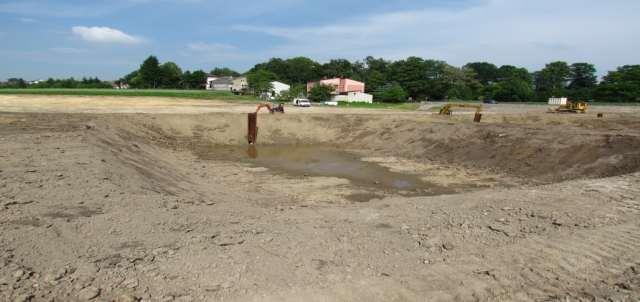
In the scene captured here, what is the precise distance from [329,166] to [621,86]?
240ft

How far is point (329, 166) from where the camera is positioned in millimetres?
19172

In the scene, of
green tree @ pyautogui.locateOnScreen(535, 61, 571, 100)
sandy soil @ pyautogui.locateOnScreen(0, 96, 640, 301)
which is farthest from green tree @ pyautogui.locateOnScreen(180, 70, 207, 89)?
sandy soil @ pyautogui.locateOnScreen(0, 96, 640, 301)

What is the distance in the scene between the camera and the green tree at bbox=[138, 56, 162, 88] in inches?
4043

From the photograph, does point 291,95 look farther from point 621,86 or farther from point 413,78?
point 621,86

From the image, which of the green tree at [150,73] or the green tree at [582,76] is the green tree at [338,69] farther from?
the green tree at [582,76]

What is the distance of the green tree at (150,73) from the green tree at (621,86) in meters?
86.9

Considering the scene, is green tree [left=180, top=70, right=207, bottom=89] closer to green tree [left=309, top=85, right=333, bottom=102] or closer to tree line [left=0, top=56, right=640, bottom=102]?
tree line [left=0, top=56, right=640, bottom=102]

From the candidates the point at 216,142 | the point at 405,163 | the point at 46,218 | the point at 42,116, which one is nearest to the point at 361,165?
the point at 405,163

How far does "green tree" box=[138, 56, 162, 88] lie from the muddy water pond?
85.0 meters

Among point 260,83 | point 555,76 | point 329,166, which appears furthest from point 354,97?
point 329,166

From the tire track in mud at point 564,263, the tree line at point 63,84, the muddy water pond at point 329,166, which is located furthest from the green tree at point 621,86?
the tree line at point 63,84

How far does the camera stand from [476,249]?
5816 mm

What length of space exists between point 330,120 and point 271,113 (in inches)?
164

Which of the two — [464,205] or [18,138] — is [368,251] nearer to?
[464,205]
